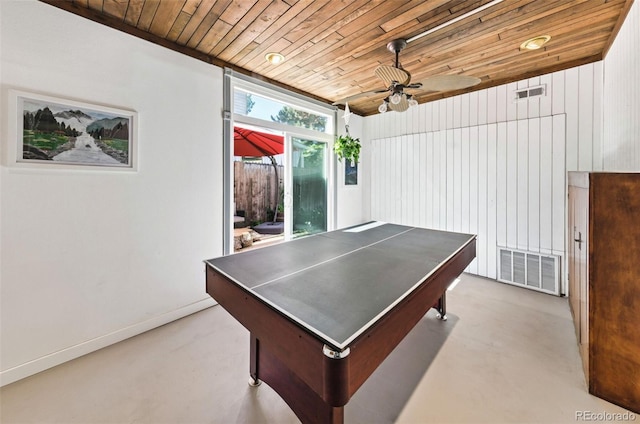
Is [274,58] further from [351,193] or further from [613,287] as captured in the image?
[613,287]

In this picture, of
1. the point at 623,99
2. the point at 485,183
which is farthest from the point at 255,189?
the point at 623,99

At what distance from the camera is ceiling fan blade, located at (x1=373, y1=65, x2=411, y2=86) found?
2101 millimetres

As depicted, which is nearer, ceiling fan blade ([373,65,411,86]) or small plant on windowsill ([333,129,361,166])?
ceiling fan blade ([373,65,411,86])

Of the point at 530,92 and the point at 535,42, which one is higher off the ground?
the point at 535,42

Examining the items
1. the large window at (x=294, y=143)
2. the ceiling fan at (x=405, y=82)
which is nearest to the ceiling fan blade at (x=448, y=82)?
the ceiling fan at (x=405, y=82)

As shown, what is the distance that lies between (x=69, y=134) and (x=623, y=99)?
454cm

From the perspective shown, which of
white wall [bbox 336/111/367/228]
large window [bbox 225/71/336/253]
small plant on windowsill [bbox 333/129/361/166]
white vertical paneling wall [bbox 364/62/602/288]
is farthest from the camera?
white wall [bbox 336/111/367/228]

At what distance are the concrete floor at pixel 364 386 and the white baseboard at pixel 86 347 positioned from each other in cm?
5

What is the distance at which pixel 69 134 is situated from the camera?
2.03 metres

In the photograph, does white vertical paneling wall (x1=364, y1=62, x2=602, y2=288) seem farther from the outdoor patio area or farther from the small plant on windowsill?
the outdoor patio area

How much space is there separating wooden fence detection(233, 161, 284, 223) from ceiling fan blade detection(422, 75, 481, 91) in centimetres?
515

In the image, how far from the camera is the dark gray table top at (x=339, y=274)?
1073 mm

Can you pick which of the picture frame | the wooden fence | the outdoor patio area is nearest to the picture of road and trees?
the picture frame

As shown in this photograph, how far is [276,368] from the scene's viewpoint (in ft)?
5.17
